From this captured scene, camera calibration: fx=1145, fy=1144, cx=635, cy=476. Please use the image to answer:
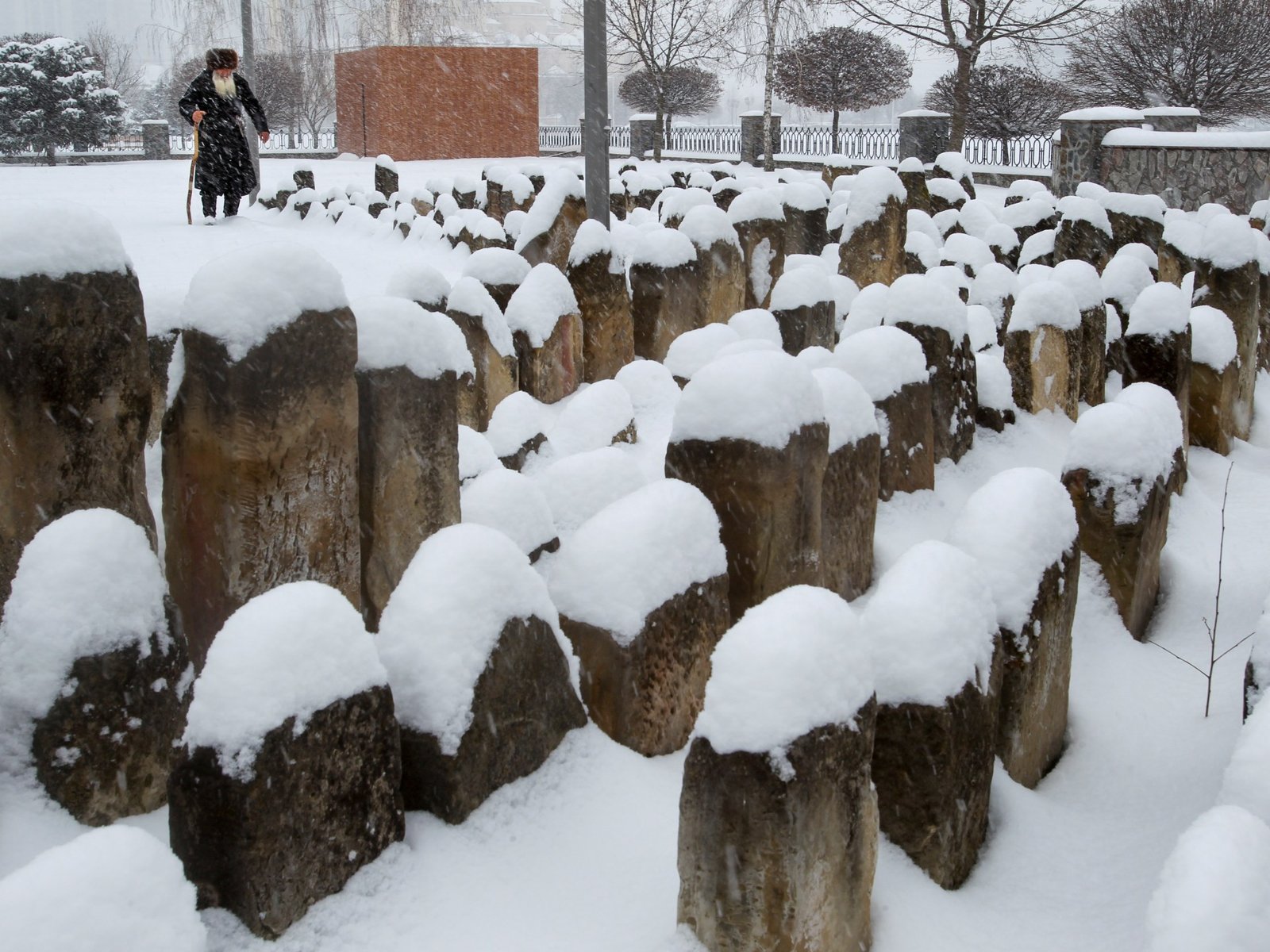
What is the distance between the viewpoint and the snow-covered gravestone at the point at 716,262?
16.1 ft

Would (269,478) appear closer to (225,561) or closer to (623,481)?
(225,561)

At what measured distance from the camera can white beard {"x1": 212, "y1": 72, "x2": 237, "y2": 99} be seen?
9781mm

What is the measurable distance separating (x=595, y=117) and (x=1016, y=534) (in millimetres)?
4053

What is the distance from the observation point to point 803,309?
14.7 ft

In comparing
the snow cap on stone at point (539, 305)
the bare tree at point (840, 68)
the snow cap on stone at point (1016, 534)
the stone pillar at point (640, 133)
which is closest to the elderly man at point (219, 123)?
the snow cap on stone at point (539, 305)

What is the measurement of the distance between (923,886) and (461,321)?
105 inches

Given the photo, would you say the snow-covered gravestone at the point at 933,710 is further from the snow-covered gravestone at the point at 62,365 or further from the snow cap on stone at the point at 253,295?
the snow-covered gravestone at the point at 62,365

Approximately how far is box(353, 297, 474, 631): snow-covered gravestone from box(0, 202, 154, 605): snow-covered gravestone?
0.43m

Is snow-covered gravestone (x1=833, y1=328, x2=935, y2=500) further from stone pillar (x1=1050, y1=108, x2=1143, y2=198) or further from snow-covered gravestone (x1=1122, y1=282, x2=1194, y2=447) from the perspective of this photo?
stone pillar (x1=1050, y1=108, x2=1143, y2=198)

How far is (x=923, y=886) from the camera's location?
2025 mm

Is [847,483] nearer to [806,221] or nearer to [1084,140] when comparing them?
[806,221]

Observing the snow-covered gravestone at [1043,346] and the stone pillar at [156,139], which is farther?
the stone pillar at [156,139]

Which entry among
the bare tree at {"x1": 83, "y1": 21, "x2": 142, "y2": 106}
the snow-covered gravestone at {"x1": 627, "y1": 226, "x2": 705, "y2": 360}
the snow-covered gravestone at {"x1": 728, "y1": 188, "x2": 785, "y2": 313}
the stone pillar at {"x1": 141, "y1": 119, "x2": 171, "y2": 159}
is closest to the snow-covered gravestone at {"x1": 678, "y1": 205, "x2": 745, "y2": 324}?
the snow-covered gravestone at {"x1": 627, "y1": 226, "x2": 705, "y2": 360}

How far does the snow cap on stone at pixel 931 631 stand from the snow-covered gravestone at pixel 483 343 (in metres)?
2.20
